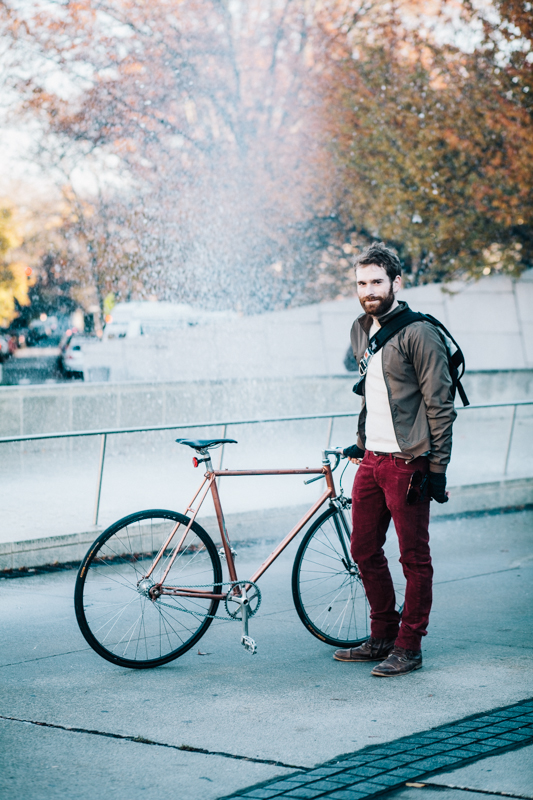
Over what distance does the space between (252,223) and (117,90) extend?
194 inches

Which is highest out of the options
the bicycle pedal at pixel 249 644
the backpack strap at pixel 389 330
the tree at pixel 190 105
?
the tree at pixel 190 105

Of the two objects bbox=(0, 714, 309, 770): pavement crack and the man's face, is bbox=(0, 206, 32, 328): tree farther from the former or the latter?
bbox=(0, 714, 309, 770): pavement crack

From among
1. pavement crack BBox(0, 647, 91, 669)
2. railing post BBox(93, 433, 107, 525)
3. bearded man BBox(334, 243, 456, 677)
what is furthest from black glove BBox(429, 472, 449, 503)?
railing post BBox(93, 433, 107, 525)

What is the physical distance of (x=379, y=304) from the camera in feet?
15.6

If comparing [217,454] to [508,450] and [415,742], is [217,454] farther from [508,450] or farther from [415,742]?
[415,742]

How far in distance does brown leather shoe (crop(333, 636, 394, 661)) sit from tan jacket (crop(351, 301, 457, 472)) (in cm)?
100

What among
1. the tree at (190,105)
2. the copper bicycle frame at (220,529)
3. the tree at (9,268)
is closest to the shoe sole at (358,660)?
the copper bicycle frame at (220,529)

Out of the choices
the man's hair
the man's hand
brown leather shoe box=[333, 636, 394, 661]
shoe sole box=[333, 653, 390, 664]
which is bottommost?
shoe sole box=[333, 653, 390, 664]

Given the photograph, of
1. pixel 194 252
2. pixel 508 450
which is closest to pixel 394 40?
pixel 194 252

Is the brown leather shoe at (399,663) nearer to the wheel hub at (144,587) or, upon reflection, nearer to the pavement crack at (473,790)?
the wheel hub at (144,587)

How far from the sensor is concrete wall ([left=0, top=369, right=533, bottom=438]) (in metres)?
13.6

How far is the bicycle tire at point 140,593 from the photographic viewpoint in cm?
474

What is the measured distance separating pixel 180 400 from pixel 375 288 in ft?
35.0

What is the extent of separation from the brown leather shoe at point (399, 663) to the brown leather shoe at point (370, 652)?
200 mm
